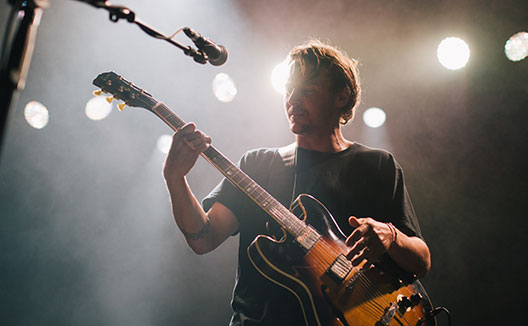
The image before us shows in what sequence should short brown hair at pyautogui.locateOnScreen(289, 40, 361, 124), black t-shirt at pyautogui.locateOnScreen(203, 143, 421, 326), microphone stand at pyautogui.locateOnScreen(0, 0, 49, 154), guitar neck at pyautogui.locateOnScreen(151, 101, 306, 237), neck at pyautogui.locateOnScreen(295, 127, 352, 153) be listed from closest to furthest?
1. microphone stand at pyautogui.locateOnScreen(0, 0, 49, 154)
2. guitar neck at pyautogui.locateOnScreen(151, 101, 306, 237)
3. black t-shirt at pyautogui.locateOnScreen(203, 143, 421, 326)
4. neck at pyautogui.locateOnScreen(295, 127, 352, 153)
5. short brown hair at pyautogui.locateOnScreen(289, 40, 361, 124)

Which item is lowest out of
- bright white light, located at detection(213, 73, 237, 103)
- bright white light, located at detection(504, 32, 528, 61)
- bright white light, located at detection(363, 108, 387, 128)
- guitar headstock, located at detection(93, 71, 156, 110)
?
guitar headstock, located at detection(93, 71, 156, 110)

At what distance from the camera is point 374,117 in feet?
12.3

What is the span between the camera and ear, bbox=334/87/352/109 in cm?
221

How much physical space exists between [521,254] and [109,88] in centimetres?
407

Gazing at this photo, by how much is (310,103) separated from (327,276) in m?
1.11

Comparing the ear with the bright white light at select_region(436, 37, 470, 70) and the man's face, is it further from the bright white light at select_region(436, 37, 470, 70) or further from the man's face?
the bright white light at select_region(436, 37, 470, 70)

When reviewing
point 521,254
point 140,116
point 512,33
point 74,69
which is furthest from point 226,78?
point 521,254

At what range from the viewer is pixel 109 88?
1720 millimetres

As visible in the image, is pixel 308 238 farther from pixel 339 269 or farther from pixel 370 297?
pixel 370 297

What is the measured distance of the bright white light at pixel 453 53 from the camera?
3.66 meters

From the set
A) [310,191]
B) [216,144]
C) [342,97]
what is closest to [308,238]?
[310,191]

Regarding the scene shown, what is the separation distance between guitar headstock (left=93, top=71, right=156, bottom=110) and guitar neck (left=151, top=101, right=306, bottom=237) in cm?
7

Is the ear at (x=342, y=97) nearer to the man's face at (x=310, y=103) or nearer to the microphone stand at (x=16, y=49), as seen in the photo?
the man's face at (x=310, y=103)

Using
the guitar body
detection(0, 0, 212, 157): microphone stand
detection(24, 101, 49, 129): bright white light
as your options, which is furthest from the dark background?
detection(0, 0, 212, 157): microphone stand
